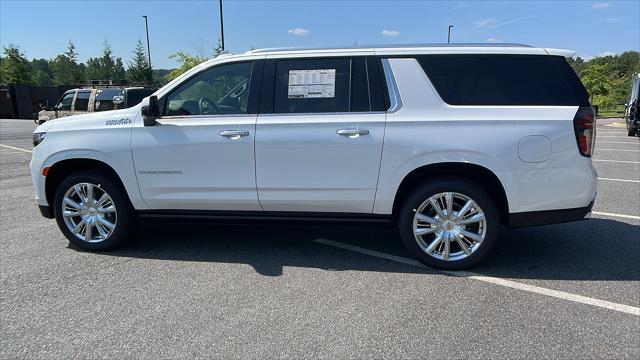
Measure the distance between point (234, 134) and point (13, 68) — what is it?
5076cm

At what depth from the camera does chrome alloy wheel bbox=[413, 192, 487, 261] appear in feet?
13.1

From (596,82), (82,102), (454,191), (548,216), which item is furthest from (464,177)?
(596,82)

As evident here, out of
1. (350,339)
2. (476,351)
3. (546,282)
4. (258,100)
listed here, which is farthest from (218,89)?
(546,282)

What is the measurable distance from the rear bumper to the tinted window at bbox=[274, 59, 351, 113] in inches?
72.3

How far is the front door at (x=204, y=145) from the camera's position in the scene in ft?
13.8

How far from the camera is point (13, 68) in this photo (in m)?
43.9

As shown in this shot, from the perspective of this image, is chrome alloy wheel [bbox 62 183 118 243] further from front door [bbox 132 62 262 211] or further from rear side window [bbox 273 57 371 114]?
rear side window [bbox 273 57 371 114]

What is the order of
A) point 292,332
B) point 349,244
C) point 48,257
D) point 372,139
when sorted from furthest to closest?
1. point 349,244
2. point 48,257
3. point 372,139
4. point 292,332

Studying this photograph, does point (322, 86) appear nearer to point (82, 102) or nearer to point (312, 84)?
point (312, 84)

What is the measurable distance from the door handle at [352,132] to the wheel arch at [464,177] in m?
0.57

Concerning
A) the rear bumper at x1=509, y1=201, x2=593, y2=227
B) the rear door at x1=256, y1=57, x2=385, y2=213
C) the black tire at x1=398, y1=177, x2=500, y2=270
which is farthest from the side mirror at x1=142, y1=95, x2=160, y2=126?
the rear bumper at x1=509, y1=201, x2=593, y2=227

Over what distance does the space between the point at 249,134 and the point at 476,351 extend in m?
2.61

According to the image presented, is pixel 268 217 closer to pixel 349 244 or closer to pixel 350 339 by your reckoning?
pixel 349 244

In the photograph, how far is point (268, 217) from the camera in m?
4.33
